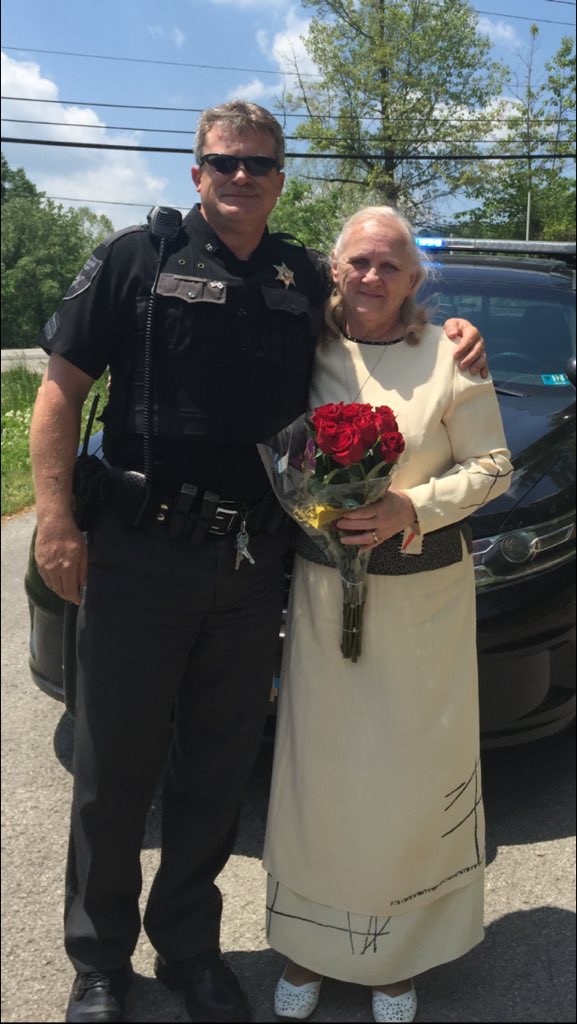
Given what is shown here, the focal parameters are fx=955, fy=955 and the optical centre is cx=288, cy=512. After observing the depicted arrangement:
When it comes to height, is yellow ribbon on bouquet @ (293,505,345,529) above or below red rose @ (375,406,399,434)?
below

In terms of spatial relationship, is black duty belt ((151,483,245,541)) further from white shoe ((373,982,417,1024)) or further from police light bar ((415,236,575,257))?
white shoe ((373,982,417,1024))

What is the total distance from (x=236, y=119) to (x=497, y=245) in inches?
28.2

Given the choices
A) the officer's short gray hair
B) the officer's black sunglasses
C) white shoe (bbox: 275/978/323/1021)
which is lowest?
white shoe (bbox: 275/978/323/1021)

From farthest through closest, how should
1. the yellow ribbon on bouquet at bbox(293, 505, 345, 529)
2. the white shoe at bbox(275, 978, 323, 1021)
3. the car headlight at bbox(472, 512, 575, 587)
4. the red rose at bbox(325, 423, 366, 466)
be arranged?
the car headlight at bbox(472, 512, 575, 587) → the white shoe at bbox(275, 978, 323, 1021) → the yellow ribbon on bouquet at bbox(293, 505, 345, 529) → the red rose at bbox(325, 423, 366, 466)

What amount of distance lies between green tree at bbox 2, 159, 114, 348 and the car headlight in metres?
1.45

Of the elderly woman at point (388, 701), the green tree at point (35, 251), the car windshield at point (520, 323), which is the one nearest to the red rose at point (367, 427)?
the elderly woman at point (388, 701)

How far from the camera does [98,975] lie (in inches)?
85.7

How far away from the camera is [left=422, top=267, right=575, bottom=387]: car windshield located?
373 centimetres

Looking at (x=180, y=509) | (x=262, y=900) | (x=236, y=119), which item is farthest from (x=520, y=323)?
(x=262, y=900)

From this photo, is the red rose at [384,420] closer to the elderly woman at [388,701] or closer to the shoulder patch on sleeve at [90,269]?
the elderly woman at [388,701]

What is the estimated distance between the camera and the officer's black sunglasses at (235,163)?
6.43 feet

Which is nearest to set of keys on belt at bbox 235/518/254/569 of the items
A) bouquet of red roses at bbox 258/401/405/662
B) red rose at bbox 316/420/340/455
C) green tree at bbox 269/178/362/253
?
bouquet of red roses at bbox 258/401/405/662

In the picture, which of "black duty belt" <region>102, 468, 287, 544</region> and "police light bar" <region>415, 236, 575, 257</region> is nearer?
"black duty belt" <region>102, 468, 287, 544</region>

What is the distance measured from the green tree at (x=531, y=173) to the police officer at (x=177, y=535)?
0.98 feet
